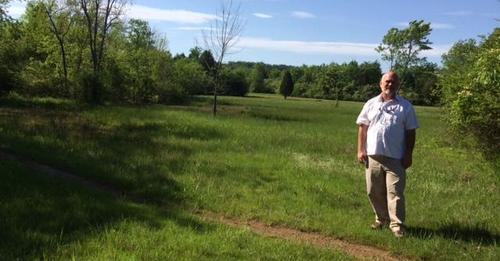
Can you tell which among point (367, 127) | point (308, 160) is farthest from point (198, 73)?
point (367, 127)

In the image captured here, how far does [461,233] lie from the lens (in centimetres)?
891

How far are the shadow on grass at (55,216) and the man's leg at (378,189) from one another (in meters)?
2.53

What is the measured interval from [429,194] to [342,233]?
460 cm

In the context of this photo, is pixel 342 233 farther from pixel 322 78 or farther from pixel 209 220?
pixel 322 78

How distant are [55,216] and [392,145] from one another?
472cm

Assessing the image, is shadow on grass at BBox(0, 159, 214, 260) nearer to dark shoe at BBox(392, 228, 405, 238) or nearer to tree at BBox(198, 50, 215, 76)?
dark shoe at BBox(392, 228, 405, 238)

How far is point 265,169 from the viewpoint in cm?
1398

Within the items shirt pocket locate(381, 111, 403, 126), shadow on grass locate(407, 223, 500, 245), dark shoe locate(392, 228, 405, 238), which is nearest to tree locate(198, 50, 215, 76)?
shadow on grass locate(407, 223, 500, 245)

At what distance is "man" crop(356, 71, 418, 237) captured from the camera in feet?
27.7

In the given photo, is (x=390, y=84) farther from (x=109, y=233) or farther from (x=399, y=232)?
(x=109, y=233)

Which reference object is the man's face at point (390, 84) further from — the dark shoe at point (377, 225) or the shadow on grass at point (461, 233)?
the shadow on grass at point (461, 233)

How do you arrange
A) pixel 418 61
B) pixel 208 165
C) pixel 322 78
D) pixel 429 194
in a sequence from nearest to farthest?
pixel 429 194, pixel 208 165, pixel 418 61, pixel 322 78

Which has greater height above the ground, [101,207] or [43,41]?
[43,41]

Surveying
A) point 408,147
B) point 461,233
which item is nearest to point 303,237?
point 408,147
